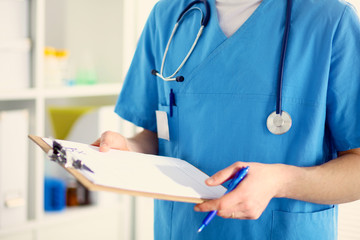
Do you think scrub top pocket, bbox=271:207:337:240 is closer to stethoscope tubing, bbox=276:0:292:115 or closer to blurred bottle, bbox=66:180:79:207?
stethoscope tubing, bbox=276:0:292:115

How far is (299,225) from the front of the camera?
0.96 m

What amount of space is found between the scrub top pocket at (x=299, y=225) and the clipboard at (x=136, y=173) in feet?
0.60

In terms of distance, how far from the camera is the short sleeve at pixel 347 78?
92 cm

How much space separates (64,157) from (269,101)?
422 millimetres

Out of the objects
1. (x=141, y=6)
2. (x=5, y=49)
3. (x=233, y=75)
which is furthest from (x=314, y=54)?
(x=141, y=6)

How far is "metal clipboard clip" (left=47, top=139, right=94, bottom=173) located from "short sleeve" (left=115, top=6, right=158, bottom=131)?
1.25 ft

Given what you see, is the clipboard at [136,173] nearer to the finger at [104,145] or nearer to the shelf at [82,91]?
the finger at [104,145]

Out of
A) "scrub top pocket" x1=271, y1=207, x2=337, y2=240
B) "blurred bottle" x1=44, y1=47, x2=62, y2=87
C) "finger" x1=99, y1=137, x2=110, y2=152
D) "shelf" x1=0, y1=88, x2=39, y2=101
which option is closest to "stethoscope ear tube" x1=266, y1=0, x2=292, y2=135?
"scrub top pocket" x1=271, y1=207, x2=337, y2=240

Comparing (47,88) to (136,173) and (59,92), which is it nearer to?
(59,92)

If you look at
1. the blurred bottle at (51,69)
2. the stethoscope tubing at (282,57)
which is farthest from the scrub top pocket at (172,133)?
the blurred bottle at (51,69)

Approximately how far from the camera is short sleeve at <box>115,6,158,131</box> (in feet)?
4.03

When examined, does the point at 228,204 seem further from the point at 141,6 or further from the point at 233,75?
the point at 141,6

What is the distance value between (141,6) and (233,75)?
51.0 inches

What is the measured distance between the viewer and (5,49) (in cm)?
174
